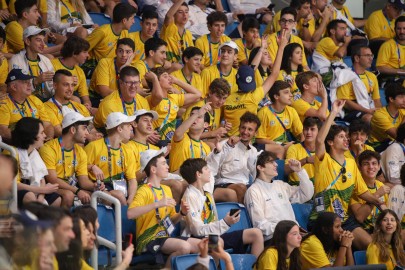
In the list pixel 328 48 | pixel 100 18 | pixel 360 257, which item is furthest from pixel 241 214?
pixel 328 48

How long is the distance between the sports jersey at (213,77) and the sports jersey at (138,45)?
2.62 feet

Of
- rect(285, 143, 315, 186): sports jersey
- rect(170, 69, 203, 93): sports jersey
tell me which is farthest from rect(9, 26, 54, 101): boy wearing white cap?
rect(285, 143, 315, 186): sports jersey

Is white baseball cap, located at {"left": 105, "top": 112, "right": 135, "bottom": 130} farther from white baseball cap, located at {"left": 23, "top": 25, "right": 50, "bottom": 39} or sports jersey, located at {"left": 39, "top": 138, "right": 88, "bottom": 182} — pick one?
white baseball cap, located at {"left": 23, "top": 25, "right": 50, "bottom": 39}

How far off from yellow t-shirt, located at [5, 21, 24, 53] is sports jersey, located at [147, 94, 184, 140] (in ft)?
5.51

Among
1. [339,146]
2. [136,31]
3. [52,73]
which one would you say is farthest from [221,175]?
[136,31]

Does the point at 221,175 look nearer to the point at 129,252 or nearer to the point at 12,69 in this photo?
the point at 12,69

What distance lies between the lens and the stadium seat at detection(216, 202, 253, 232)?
10195 millimetres

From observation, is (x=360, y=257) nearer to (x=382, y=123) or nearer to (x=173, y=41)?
(x=382, y=123)

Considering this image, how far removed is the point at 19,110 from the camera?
34.6ft

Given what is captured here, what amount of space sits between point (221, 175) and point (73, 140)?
175 centimetres

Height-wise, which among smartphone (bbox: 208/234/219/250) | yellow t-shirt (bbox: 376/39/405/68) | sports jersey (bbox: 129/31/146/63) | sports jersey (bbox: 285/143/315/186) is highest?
smartphone (bbox: 208/234/219/250)

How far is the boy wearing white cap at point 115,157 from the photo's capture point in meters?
10.0

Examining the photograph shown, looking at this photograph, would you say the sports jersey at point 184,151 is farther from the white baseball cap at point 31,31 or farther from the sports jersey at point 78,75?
the white baseball cap at point 31,31

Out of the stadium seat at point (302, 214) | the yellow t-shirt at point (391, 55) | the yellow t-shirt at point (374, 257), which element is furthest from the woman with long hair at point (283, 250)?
the yellow t-shirt at point (391, 55)
